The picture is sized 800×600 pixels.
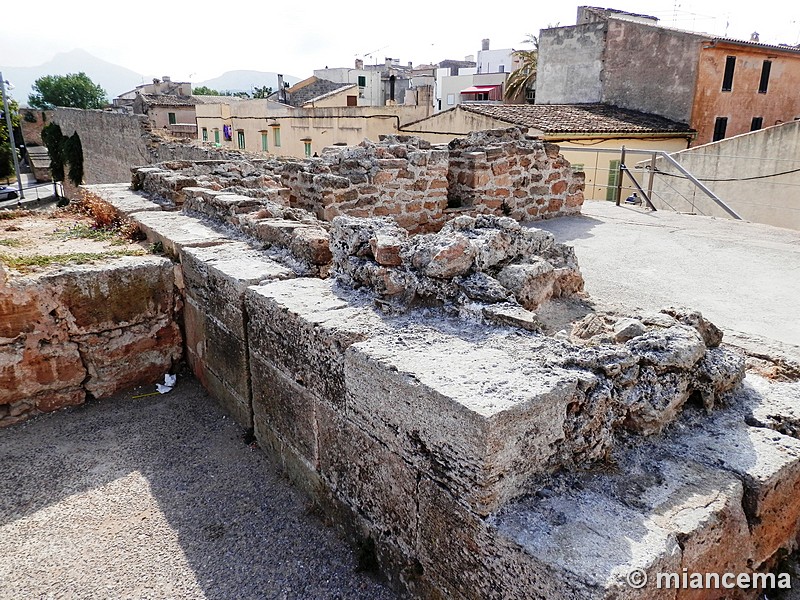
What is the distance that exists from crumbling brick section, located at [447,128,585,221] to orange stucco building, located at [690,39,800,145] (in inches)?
588

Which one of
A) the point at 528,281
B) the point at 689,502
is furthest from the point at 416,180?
the point at 689,502

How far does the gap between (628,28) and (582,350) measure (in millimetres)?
22497

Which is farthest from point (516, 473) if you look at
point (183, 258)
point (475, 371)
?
point (183, 258)

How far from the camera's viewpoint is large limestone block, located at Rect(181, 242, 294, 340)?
3.78m

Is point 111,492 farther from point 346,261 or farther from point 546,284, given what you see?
point 546,284

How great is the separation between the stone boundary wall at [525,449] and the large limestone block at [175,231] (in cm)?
160

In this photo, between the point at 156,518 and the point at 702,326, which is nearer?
the point at 702,326

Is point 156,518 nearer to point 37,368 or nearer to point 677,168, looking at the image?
point 37,368

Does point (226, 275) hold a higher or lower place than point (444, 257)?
lower

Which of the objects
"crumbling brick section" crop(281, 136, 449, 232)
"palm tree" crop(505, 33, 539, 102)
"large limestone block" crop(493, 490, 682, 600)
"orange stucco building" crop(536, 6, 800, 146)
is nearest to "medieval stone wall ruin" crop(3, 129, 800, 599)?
"large limestone block" crop(493, 490, 682, 600)

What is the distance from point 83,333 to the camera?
4.38 meters

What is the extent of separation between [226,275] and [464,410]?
224cm

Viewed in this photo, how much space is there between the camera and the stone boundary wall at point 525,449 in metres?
2.09

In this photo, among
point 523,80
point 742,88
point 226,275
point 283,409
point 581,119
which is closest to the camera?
point 283,409
